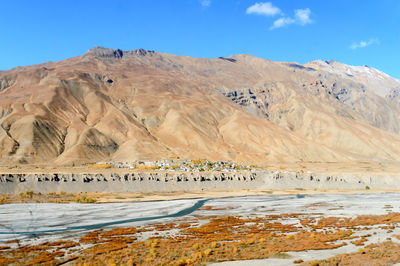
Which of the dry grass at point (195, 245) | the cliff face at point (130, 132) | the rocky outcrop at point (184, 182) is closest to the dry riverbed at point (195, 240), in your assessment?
the dry grass at point (195, 245)

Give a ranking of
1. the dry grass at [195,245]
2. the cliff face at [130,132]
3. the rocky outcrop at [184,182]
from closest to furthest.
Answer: the dry grass at [195,245] → the rocky outcrop at [184,182] → the cliff face at [130,132]

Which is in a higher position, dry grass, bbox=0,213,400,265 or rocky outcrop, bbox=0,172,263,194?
rocky outcrop, bbox=0,172,263,194

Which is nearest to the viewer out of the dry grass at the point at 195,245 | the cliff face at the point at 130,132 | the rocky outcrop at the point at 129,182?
the dry grass at the point at 195,245

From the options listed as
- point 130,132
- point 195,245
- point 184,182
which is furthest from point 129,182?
point 130,132

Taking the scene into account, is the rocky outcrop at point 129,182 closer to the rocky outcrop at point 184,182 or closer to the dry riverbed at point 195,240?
the rocky outcrop at point 184,182

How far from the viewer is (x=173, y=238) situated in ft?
97.8

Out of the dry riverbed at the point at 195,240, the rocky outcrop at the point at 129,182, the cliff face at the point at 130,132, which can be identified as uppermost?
the cliff face at the point at 130,132

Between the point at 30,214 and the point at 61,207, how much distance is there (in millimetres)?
7224

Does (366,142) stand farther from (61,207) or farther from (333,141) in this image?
(61,207)

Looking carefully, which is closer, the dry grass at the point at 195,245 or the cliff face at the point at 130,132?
the dry grass at the point at 195,245

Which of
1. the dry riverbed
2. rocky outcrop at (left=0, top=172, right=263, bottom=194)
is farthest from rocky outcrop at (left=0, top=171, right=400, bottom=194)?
the dry riverbed

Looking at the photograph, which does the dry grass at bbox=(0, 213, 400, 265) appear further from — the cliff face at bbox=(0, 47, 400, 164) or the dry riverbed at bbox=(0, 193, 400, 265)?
the cliff face at bbox=(0, 47, 400, 164)

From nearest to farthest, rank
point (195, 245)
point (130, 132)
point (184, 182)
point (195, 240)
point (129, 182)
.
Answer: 1. point (195, 245)
2. point (195, 240)
3. point (129, 182)
4. point (184, 182)
5. point (130, 132)

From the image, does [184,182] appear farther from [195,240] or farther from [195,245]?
[195,245]
